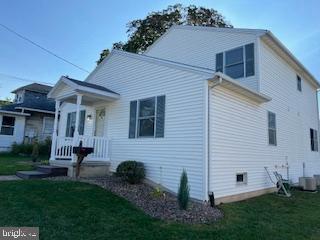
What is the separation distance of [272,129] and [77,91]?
26.7 feet

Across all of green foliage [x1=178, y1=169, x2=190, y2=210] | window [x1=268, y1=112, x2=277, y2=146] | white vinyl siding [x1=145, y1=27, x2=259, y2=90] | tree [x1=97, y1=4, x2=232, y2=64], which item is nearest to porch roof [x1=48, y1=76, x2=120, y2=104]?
white vinyl siding [x1=145, y1=27, x2=259, y2=90]

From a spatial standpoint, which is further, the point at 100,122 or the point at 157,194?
the point at 100,122

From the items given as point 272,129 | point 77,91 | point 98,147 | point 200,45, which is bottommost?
point 98,147

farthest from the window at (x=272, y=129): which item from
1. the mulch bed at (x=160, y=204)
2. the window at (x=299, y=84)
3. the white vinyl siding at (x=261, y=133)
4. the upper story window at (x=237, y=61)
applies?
the mulch bed at (x=160, y=204)

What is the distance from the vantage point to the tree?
2402 cm

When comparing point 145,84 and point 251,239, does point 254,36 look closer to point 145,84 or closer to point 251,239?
point 145,84

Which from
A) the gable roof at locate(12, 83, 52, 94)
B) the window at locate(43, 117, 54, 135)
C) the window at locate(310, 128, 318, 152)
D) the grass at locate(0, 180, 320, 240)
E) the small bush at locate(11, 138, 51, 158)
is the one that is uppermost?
the gable roof at locate(12, 83, 52, 94)

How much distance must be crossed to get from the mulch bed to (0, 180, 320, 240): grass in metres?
0.29

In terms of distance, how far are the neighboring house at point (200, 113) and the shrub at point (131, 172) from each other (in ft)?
1.08

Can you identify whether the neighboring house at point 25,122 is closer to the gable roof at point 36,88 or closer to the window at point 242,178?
the gable roof at point 36,88

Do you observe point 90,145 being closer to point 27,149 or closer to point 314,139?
point 27,149

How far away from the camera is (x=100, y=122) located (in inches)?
460

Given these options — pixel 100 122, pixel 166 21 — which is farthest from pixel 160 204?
pixel 166 21

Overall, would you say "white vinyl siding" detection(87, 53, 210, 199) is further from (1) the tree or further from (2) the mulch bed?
(1) the tree
